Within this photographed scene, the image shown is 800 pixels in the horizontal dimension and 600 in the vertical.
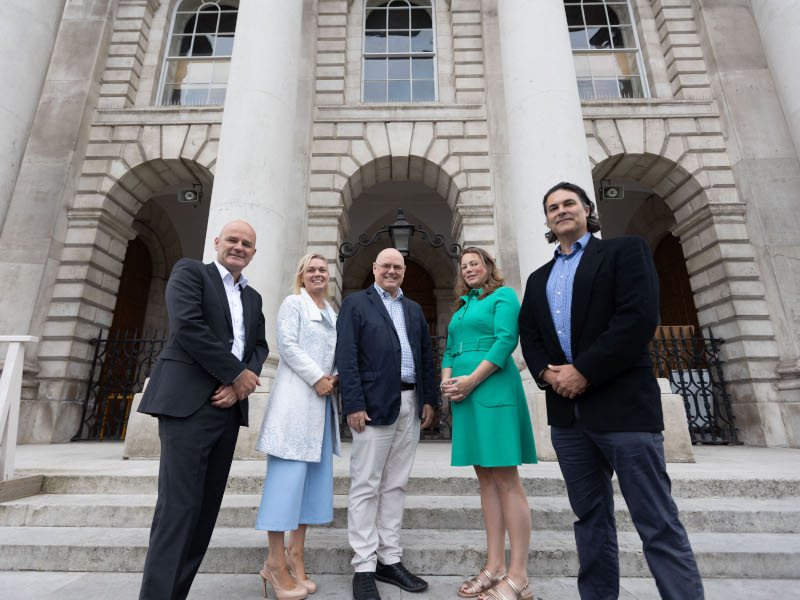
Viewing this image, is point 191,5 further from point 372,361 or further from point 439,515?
point 439,515

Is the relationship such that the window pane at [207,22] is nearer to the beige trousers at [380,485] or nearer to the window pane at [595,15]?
the window pane at [595,15]

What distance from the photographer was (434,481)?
388cm

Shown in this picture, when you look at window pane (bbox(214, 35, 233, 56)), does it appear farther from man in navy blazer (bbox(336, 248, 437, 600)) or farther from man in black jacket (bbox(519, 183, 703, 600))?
man in black jacket (bbox(519, 183, 703, 600))

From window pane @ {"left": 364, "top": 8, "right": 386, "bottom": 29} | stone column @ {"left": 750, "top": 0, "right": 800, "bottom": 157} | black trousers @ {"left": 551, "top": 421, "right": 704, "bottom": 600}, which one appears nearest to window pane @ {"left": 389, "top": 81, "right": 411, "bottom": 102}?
window pane @ {"left": 364, "top": 8, "right": 386, "bottom": 29}

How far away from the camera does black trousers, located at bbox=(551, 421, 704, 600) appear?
170cm

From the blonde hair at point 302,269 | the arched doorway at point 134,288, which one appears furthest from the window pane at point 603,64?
the arched doorway at point 134,288

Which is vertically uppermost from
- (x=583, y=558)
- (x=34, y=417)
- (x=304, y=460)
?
(x=34, y=417)

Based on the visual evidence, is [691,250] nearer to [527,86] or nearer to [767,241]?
[767,241]

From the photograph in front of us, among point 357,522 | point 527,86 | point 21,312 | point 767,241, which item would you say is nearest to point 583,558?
point 357,522

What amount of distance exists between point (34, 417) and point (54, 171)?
4.59m

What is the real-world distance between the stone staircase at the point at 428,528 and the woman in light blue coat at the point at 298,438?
1.42 feet

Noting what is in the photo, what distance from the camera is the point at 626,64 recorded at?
978cm

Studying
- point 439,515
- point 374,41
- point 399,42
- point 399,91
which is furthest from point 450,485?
point 374,41

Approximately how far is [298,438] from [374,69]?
9.35 m
